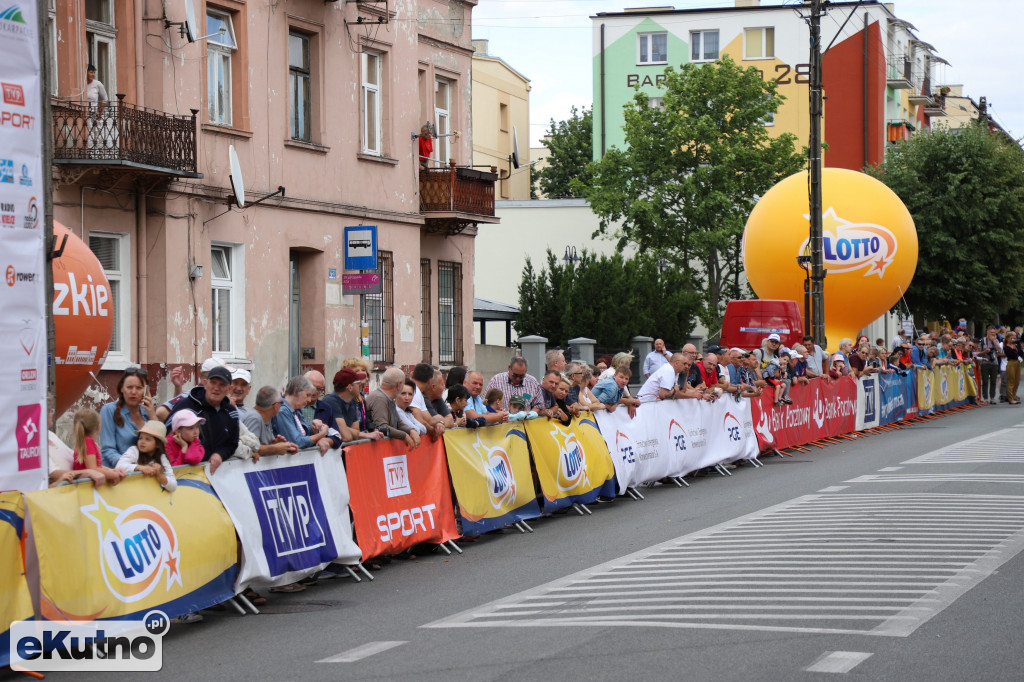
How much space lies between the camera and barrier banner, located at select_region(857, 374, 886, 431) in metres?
27.1

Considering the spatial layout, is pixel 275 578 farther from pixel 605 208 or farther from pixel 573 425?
pixel 605 208

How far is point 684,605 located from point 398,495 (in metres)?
3.56

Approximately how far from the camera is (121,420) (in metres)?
9.90

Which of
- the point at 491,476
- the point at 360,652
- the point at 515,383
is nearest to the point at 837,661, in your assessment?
the point at 360,652

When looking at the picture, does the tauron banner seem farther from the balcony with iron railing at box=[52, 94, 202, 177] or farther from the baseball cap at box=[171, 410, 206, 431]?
the balcony with iron railing at box=[52, 94, 202, 177]

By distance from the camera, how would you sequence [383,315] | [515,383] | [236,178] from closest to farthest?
[515,383] → [236,178] → [383,315]

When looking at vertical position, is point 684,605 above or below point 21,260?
below

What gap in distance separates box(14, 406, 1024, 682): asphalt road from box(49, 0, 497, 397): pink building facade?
28.6 ft

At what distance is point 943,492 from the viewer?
1571cm

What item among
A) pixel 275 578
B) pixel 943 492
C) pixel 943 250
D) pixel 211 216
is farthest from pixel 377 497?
pixel 943 250

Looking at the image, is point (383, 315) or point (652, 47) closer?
point (383, 315)

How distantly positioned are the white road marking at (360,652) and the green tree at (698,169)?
4249 cm
